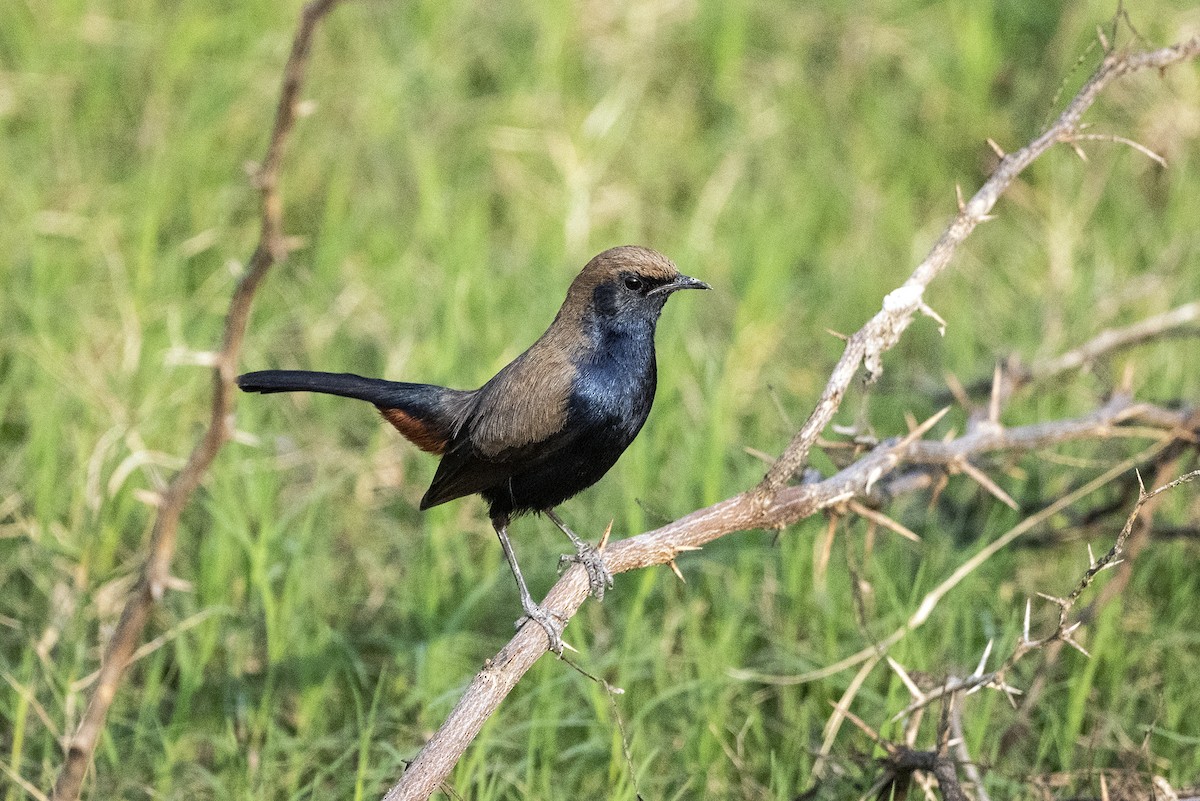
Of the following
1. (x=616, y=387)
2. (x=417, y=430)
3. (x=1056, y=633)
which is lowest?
(x=1056, y=633)

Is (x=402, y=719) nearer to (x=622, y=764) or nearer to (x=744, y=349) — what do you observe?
(x=622, y=764)

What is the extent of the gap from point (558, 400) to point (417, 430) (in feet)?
2.17

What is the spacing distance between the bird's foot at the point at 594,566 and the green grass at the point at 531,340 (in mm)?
208

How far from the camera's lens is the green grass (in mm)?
4426

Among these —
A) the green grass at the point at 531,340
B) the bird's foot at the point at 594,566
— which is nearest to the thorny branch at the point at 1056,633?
the green grass at the point at 531,340

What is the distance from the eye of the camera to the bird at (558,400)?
13.1 ft

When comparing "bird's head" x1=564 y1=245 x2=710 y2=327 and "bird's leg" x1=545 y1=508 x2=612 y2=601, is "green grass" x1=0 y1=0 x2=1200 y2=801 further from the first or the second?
"bird's head" x1=564 y1=245 x2=710 y2=327

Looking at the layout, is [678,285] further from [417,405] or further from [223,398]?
[223,398]

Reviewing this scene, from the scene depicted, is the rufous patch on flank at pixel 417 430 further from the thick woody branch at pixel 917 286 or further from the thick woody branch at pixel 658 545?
the thick woody branch at pixel 917 286

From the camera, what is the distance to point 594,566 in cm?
361

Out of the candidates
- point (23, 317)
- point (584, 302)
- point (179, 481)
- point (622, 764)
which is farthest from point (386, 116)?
point (179, 481)

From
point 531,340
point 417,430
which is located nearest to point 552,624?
point 417,430

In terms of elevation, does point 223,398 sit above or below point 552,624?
above

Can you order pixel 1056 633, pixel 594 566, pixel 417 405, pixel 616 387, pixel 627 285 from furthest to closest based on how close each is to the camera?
pixel 417 405
pixel 627 285
pixel 616 387
pixel 594 566
pixel 1056 633
